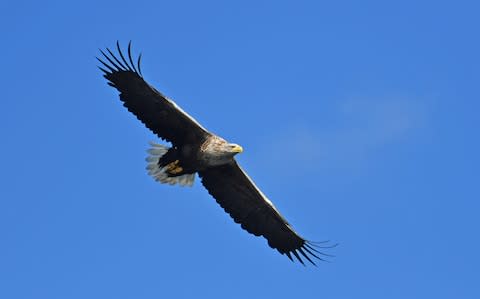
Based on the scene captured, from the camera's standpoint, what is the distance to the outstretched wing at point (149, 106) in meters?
16.2

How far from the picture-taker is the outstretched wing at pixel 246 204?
17.2 meters

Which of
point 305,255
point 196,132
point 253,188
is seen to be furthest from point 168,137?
point 305,255

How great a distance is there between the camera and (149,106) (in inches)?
645

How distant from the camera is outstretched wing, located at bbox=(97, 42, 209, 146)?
16203 millimetres

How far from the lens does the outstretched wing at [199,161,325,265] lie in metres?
17.2

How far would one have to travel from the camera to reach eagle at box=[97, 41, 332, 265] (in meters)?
16.3

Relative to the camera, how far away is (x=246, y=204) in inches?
687

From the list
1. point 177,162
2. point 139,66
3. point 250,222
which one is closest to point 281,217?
point 250,222

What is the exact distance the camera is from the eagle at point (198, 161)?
1627 centimetres

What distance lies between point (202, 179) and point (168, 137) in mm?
1088

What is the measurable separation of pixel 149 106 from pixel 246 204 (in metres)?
2.25

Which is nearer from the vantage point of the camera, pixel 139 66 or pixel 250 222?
pixel 139 66

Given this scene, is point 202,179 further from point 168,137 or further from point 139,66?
point 139,66

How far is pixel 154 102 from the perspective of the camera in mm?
16328
